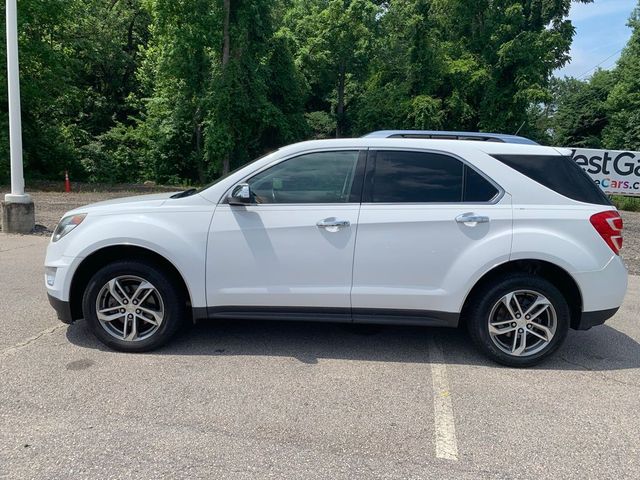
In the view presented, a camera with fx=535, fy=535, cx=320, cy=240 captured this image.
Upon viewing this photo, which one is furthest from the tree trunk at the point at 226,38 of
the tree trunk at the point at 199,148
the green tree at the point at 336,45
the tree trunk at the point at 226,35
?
the green tree at the point at 336,45

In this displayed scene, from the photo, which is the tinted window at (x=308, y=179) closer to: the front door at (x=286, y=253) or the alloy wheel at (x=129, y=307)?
the front door at (x=286, y=253)

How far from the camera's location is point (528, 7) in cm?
3003

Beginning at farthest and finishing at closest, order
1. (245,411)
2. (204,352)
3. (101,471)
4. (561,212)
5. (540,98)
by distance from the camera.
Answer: (540,98)
(204,352)
(561,212)
(245,411)
(101,471)

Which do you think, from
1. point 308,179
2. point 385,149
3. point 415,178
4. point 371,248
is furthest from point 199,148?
point 371,248

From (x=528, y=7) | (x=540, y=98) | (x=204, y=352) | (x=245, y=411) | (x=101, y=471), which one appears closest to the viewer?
(x=101, y=471)

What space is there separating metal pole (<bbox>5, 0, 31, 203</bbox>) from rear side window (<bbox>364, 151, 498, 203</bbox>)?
759 centimetres

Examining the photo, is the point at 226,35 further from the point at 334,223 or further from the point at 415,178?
the point at 334,223

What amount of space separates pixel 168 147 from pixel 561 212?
26.9 meters

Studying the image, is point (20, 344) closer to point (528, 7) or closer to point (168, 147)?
point (168, 147)

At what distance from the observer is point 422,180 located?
4.39 meters

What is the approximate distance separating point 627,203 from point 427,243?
19.5 metres

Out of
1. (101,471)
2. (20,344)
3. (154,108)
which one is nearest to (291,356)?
(101,471)

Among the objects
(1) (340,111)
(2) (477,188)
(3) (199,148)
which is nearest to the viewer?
(2) (477,188)

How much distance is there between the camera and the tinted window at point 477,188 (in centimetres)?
432
